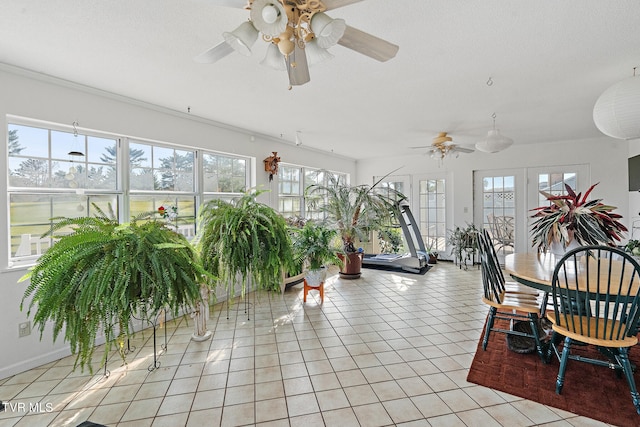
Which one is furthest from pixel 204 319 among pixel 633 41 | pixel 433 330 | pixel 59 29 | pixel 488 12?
pixel 633 41

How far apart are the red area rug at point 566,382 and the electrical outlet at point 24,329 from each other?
3.35 m

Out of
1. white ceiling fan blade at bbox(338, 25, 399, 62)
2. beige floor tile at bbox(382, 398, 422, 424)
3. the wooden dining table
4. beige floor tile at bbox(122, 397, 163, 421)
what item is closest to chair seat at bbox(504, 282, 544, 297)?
the wooden dining table

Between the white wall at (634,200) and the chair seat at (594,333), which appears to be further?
the white wall at (634,200)

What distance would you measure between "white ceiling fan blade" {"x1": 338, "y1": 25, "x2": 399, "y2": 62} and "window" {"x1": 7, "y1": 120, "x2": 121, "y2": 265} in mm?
2106

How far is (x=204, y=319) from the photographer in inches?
112

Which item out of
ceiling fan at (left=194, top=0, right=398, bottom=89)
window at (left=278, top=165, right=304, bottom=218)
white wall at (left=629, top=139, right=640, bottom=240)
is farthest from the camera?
window at (left=278, top=165, right=304, bottom=218)

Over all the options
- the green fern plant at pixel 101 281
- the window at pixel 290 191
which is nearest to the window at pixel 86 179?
the green fern plant at pixel 101 281

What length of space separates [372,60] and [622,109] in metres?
1.64

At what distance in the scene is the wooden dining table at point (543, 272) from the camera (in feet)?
6.78

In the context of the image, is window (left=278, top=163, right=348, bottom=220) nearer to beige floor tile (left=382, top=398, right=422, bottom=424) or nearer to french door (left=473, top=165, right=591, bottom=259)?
french door (left=473, top=165, right=591, bottom=259)

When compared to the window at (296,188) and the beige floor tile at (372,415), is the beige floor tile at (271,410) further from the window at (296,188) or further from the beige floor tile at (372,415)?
the window at (296,188)

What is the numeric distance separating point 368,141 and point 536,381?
397 cm

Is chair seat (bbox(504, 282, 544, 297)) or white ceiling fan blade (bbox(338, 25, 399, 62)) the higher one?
white ceiling fan blade (bbox(338, 25, 399, 62))

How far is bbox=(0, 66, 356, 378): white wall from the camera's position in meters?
2.29
